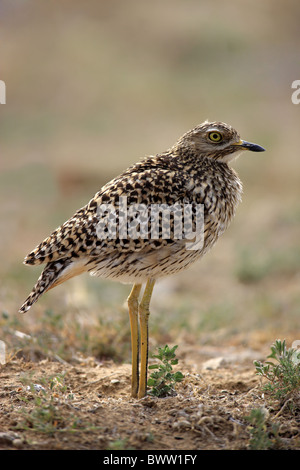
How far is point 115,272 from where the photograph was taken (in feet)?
11.9

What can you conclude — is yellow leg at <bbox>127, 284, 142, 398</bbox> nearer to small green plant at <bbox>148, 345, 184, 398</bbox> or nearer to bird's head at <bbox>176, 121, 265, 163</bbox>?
small green plant at <bbox>148, 345, 184, 398</bbox>

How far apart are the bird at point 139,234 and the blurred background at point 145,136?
1066 mm

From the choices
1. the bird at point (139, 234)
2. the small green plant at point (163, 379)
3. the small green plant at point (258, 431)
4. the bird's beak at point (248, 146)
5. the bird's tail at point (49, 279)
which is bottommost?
the small green plant at point (258, 431)

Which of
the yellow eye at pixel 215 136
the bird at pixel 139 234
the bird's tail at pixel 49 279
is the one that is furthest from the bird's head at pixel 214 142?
the bird's tail at pixel 49 279

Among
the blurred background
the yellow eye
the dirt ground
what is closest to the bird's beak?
→ the yellow eye

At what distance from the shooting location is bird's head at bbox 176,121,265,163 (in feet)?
13.2

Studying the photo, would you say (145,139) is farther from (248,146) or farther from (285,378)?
(285,378)

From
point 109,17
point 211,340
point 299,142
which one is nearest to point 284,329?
point 211,340

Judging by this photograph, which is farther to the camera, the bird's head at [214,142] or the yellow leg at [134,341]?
the bird's head at [214,142]

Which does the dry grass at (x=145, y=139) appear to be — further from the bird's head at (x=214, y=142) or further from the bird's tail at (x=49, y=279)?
the bird's head at (x=214, y=142)

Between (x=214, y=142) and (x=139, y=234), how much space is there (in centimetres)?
90

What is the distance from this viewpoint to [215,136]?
13.2ft

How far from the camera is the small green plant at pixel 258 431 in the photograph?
9.56ft
